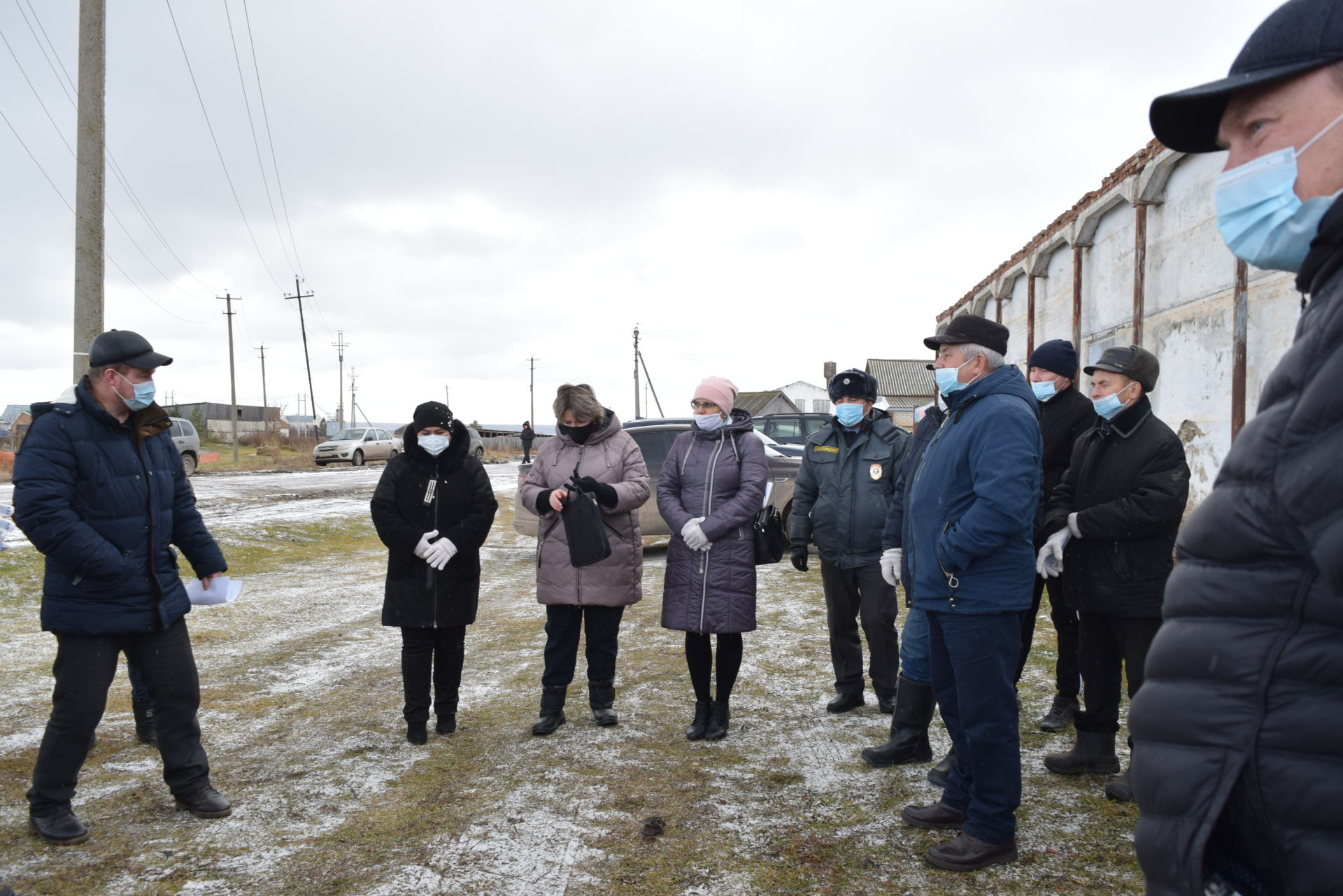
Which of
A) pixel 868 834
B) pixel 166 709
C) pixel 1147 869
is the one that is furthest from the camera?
pixel 166 709

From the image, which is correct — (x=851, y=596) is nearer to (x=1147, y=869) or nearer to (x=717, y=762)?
(x=717, y=762)

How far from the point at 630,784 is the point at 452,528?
1.66 meters

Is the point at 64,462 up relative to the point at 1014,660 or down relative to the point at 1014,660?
up

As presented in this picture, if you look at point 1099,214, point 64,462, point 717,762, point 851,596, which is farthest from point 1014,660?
point 1099,214

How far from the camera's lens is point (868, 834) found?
3.49m

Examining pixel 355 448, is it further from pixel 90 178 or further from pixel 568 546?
pixel 568 546

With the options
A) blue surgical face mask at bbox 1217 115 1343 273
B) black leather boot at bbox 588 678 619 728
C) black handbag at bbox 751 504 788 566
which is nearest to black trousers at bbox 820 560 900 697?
black handbag at bbox 751 504 788 566

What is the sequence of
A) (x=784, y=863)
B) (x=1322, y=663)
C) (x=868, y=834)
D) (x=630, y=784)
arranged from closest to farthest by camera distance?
(x=1322, y=663)
(x=784, y=863)
(x=868, y=834)
(x=630, y=784)

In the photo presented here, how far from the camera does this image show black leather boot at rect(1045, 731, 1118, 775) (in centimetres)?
410

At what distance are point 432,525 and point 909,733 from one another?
2631mm

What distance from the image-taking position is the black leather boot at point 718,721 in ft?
15.3

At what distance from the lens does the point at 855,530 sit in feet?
16.5

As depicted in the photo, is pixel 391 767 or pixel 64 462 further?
pixel 391 767

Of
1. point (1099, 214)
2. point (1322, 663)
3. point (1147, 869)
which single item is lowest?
point (1147, 869)
